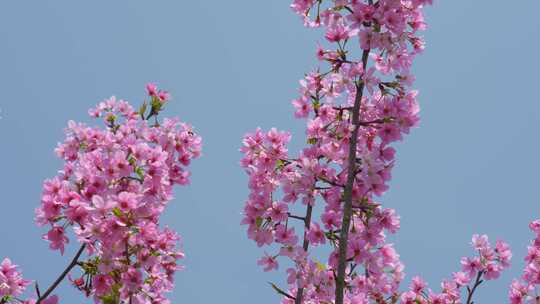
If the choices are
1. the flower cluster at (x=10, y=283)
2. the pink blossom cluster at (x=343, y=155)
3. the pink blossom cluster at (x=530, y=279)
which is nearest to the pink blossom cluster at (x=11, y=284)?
the flower cluster at (x=10, y=283)

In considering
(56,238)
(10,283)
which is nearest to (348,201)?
(56,238)

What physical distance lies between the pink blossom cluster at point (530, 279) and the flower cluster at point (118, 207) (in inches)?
256

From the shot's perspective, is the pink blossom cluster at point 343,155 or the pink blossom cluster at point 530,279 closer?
the pink blossom cluster at point 343,155

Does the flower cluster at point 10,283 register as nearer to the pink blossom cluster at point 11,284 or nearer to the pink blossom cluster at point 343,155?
the pink blossom cluster at point 11,284

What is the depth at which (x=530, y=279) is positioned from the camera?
11.4 metres

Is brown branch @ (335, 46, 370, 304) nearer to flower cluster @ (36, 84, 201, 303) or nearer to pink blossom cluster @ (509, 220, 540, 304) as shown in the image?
flower cluster @ (36, 84, 201, 303)

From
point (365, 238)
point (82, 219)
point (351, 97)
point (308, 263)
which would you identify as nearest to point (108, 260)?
point (82, 219)

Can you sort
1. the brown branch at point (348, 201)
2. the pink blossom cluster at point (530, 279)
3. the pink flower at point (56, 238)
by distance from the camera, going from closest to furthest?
the brown branch at point (348, 201)
the pink flower at point (56, 238)
the pink blossom cluster at point (530, 279)

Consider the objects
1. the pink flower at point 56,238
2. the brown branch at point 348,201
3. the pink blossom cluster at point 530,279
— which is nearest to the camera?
the brown branch at point 348,201

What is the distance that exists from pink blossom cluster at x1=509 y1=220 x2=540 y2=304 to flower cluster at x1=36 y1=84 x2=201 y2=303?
6507 mm

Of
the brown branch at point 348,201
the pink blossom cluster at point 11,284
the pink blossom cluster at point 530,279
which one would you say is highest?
the pink blossom cluster at point 530,279

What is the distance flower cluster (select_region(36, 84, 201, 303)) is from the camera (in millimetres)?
7068

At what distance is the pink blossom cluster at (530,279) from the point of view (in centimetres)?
1126

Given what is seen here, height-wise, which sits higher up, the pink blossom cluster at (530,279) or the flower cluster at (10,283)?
the pink blossom cluster at (530,279)
